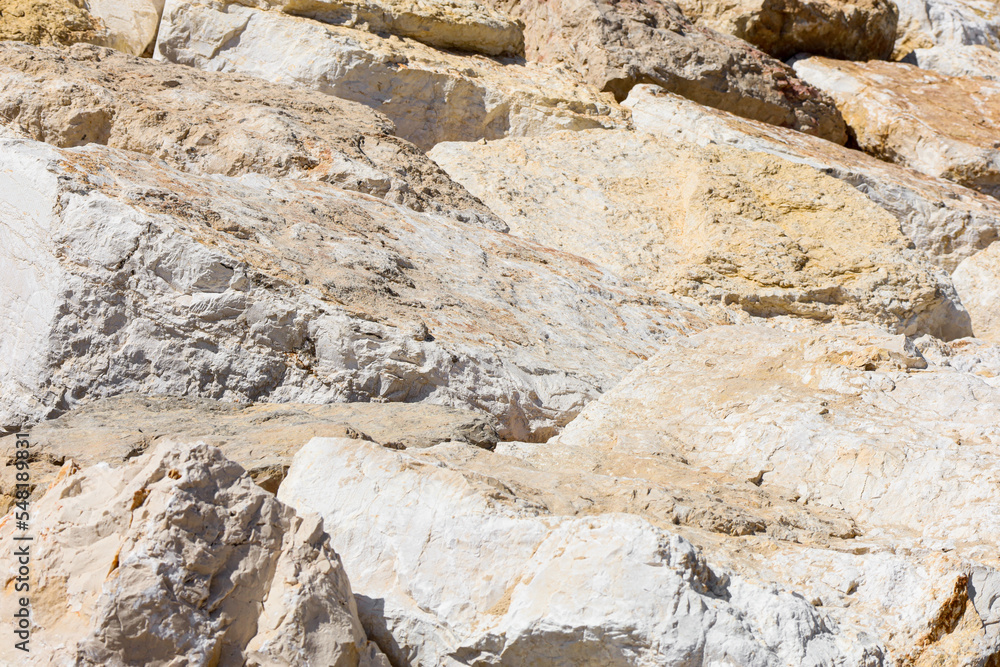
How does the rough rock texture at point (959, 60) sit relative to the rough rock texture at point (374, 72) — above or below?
above

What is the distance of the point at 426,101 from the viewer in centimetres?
617

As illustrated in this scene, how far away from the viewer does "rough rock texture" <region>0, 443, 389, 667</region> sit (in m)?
A: 1.68

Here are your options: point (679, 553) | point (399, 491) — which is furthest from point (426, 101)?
point (679, 553)

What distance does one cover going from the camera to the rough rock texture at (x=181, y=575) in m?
1.68

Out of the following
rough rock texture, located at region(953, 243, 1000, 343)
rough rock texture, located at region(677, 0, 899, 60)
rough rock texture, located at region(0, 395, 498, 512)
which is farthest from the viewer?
rough rock texture, located at region(677, 0, 899, 60)

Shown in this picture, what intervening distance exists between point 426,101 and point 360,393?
3576mm

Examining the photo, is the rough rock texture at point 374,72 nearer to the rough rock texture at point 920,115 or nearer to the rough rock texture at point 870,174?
the rough rock texture at point 870,174

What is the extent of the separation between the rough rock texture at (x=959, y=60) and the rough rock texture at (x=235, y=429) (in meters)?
8.18

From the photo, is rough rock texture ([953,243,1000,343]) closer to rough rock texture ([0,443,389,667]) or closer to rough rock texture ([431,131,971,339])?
rough rock texture ([431,131,971,339])

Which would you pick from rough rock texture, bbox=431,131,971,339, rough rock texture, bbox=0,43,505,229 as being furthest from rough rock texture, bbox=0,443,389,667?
rough rock texture, bbox=431,131,971,339

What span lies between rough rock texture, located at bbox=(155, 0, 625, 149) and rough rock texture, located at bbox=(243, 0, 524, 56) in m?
0.15

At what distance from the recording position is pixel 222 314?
10.0 feet

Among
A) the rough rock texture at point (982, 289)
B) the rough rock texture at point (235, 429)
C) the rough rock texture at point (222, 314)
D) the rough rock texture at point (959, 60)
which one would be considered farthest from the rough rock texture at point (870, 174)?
the rough rock texture at point (235, 429)

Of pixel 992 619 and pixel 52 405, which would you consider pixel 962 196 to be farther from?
pixel 52 405
